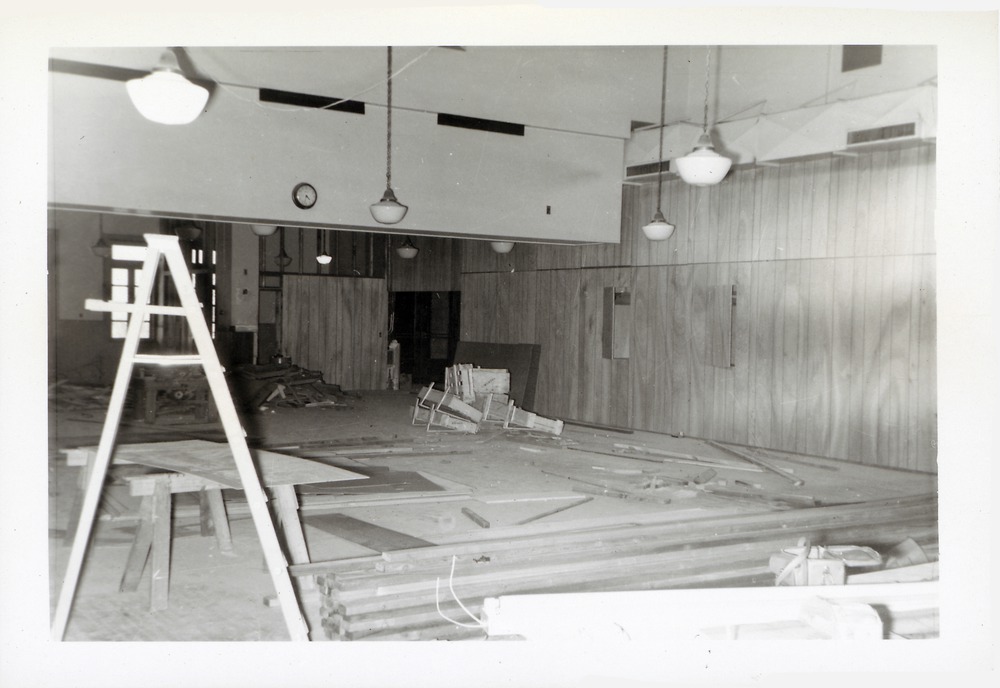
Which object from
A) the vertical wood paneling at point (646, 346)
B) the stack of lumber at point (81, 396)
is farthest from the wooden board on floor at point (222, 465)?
the stack of lumber at point (81, 396)

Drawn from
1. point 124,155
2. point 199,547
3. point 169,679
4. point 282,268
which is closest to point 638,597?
point 169,679

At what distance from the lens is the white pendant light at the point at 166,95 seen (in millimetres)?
4969

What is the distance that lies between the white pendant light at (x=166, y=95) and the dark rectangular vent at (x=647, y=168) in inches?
240

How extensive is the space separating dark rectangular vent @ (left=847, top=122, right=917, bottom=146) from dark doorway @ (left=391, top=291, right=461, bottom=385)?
10518mm

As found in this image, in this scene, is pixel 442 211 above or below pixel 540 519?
above

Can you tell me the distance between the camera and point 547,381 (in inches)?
503

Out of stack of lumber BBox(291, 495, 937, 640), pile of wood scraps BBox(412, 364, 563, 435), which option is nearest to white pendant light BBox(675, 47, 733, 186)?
stack of lumber BBox(291, 495, 937, 640)

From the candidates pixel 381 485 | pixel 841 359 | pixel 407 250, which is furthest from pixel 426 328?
pixel 381 485

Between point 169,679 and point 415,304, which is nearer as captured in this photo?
point 169,679

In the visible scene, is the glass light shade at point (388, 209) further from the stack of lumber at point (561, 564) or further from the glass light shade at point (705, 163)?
the stack of lumber at point (561, 564)

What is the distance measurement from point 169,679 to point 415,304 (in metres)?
14.9

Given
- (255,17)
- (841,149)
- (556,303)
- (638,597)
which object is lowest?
(638,597)

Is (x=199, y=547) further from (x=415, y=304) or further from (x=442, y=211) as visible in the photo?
(x=415, y=304)

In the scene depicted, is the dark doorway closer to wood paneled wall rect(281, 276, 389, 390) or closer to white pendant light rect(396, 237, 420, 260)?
wood paneled wall rect(281, 276, 389, 390)
